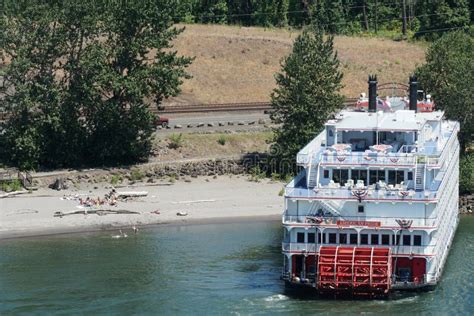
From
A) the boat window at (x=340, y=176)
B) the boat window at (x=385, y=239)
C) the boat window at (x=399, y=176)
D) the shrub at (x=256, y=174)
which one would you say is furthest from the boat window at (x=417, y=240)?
the shrub at (x=256, y=174)

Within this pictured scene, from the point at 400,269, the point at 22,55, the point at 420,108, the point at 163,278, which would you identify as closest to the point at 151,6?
the point at 22,55

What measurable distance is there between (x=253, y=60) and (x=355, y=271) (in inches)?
2629

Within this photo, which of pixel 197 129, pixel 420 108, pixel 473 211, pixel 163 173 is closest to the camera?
pixel 420 108

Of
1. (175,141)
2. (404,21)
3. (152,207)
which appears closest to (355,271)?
(152,207)

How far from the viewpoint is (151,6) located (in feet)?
348

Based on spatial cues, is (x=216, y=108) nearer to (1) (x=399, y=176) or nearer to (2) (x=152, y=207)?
(2) (x=152, y=207)

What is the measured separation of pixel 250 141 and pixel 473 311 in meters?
41.9

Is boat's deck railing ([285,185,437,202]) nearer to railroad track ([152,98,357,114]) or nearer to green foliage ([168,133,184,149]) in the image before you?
green foliage ([168,133,184,149])

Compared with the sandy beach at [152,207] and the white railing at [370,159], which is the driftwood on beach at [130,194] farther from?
the white railing at [370,159]

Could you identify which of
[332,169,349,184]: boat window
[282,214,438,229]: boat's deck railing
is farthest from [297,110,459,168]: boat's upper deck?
[282,214,438,229]: boat's deck railing

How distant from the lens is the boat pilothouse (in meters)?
75.4

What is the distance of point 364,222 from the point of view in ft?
250

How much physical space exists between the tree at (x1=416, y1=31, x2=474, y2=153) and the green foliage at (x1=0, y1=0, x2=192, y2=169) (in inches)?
743

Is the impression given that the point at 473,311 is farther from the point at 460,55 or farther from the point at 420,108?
the point at 460,55
